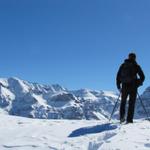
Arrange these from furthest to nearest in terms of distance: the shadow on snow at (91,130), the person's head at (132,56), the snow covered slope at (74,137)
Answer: the person's head at (132,56), the shadow on snow at (91,130), the snow covered slope at (74,137)

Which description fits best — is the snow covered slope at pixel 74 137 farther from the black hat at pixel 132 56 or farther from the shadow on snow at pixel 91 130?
the black hat at pixel 132 56

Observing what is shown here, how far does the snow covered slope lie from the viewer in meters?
12.3

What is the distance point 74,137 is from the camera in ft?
45.9

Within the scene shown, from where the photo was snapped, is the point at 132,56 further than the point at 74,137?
Yes

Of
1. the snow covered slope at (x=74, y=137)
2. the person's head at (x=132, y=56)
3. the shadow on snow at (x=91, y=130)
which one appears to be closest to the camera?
the snow covered slope at (x=74, y=137)

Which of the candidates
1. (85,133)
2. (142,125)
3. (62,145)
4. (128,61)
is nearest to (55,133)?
(85,133)

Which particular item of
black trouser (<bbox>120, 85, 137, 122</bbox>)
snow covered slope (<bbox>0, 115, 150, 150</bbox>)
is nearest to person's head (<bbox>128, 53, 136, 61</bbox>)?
black trouser (<bbox>120, 85, 137, 122</bbox>)

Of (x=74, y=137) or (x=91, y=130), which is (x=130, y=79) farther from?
(x=74, y=137)

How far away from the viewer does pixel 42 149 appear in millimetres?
12578

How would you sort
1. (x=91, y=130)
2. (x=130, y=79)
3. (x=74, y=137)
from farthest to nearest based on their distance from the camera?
(x=130, y=79)
(x=91, y=130)
(x=74, y=137)

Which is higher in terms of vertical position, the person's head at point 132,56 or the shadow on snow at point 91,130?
the person's head at point 132,56

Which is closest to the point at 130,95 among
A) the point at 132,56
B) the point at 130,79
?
the point at 130,79

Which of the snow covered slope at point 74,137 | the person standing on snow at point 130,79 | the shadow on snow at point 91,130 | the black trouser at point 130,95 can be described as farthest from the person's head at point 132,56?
the shadow on snow at point 91,130

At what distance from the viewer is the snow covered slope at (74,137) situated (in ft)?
40.3
